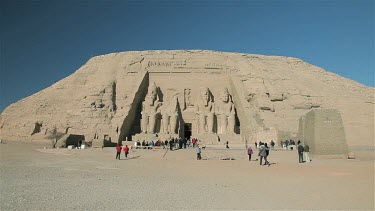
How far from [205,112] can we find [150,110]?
462 centimetres

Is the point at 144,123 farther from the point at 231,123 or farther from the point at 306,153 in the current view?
the point at 306,153

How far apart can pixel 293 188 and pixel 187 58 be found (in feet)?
80.8

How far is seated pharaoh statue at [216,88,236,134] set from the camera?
2831 centimetres

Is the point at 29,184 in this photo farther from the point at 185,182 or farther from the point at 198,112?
the point at 198,112

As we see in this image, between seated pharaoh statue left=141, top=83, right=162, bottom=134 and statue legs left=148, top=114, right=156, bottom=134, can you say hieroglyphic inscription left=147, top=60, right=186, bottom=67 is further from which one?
statue legs left=148, top=114, right=156, bottom=134

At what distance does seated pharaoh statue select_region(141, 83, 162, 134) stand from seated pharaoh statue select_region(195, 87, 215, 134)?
3430mm

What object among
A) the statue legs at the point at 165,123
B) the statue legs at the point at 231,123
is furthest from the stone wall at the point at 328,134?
the statue legs at the point at 165,123

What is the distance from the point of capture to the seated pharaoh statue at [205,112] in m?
28.1

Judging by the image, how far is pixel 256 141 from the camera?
24.8 meters

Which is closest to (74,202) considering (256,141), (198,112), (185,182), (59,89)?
(185,182)

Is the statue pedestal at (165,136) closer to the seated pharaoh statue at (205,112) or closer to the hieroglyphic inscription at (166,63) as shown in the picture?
the seated pharaoh statue at (205,112)

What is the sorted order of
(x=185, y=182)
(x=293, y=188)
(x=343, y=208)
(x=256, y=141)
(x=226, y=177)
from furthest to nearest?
(x=256, y=141), (x=226, y=177), (x=185, y=182), (x=293, y=188), (x=343, y=208)

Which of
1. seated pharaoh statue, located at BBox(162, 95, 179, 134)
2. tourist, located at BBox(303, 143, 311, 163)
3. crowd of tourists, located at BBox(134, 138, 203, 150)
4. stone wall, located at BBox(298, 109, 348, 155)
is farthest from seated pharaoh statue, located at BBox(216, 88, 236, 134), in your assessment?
tourist, located at BBox(303, 143, 311, 163)

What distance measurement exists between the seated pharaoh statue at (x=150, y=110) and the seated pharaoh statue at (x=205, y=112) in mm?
3430
